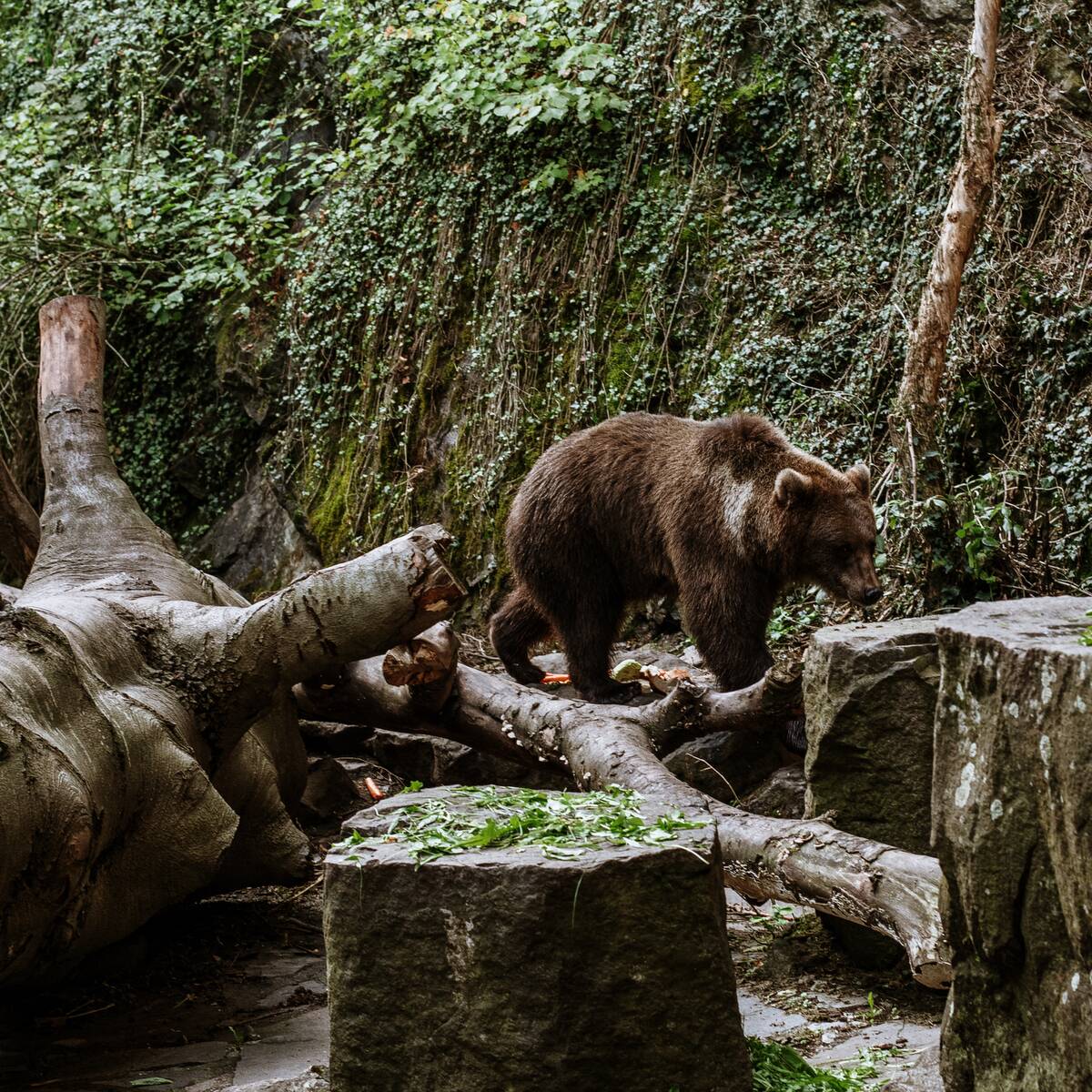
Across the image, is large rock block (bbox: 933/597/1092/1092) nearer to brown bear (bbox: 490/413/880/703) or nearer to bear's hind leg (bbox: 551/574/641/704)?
brown bear (bbox: 490/413/880/703)

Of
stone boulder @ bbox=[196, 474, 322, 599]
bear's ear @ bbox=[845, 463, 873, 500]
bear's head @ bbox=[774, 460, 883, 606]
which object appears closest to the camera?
bear's head @ bbox=[774, 460, 883, 606]

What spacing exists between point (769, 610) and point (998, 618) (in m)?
4.14

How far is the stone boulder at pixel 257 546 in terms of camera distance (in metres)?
11.2

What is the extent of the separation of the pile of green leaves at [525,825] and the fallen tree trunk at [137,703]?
1206mm

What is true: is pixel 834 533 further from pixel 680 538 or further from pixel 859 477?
pixel 680 538

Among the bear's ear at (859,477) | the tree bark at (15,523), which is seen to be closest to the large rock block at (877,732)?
the bear's ear at (859,477)

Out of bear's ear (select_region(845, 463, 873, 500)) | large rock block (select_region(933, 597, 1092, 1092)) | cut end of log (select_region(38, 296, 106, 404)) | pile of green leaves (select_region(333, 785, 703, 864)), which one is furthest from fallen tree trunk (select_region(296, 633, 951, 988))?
cut end of log (select_region(38, 296, 106, 404))

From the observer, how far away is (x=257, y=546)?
455 inches

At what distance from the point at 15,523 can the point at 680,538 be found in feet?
13.0

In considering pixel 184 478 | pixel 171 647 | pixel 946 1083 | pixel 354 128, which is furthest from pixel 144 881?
pixel 354 128

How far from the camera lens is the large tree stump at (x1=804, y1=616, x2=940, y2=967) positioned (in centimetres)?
458

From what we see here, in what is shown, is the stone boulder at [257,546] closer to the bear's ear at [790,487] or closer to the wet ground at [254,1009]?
the bear's ear at [790,487]

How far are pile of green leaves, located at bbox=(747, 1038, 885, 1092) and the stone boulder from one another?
A: 7.97m

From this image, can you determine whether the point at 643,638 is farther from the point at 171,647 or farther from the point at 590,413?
the point at 171,647
